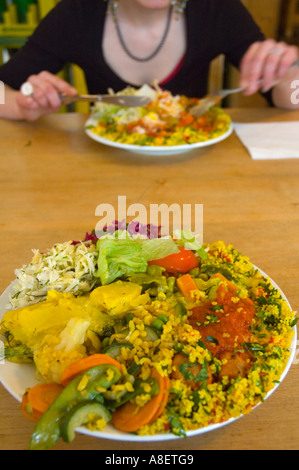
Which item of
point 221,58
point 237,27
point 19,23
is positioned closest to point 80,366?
point 237,27

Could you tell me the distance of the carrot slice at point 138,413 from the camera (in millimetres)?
628

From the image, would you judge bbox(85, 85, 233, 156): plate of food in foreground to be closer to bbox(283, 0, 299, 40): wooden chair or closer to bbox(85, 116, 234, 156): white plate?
bbox(85, 116, 234, 156): white plate

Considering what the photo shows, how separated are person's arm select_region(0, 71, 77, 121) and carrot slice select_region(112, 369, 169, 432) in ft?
5.39

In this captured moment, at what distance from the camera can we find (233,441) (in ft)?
2.45

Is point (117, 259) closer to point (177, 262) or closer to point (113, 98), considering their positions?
point (177, 262)

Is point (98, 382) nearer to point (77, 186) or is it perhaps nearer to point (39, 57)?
point (77, 186)

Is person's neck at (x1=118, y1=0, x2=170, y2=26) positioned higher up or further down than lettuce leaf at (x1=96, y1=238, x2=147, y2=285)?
higher up

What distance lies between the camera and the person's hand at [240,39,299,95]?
1885 mm

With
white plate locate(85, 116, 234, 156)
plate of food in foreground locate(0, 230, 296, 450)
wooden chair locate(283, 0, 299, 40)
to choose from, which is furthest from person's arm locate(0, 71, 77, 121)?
wooden chair locate(283, 0, 299, 40)

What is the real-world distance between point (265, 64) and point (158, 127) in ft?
1.93

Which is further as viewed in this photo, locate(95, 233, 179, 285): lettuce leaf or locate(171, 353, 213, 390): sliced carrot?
locate(95, 233, 179, 285): lettuce leaf

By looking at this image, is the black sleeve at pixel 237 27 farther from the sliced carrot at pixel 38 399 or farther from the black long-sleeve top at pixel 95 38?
the sliced carrot at pixel 38 399

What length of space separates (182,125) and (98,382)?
142 cm
